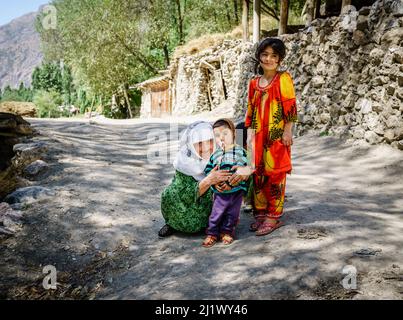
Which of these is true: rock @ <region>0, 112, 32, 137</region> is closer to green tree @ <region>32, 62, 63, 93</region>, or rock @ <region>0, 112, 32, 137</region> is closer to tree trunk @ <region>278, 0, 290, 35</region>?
tree trunk @ <region>278, 0, 290, 35</region>

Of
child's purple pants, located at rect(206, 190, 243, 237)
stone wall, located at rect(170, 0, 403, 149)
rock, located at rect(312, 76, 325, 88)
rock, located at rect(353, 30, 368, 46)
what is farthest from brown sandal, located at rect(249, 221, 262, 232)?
rock, located at rect(312, 76, 325, 88)

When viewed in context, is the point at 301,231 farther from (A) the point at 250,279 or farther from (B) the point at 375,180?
(B) the point at 375,180

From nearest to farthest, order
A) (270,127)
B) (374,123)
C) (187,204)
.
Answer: (270,127) → (187,204) → (374,123)

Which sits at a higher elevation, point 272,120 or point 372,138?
point 272,120

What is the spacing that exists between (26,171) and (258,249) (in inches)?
163

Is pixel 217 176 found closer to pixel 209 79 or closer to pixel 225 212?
pixel 225 212

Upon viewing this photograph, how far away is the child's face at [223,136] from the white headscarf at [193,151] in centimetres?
5

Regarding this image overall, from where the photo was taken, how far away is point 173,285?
2424 mm

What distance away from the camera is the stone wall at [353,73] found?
5652mm

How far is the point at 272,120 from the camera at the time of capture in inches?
123

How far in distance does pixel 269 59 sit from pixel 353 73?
4587mm

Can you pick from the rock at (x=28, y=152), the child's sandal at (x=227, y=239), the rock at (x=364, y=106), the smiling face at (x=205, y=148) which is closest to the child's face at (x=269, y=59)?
the smiling face at (x=205, y=148)

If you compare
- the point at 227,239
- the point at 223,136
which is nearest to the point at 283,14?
the point at 223,136

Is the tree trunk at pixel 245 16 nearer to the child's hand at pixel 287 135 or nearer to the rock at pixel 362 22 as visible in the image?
the rock at pixel 362 22
